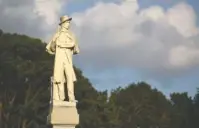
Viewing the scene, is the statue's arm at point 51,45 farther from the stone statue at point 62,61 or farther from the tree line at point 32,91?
the tree line at point 32,91

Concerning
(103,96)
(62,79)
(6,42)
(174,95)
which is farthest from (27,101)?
(174,95)

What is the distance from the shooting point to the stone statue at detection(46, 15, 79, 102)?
1588cm

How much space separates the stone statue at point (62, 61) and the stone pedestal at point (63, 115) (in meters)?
0.26

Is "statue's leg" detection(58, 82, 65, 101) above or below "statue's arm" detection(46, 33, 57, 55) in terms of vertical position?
below

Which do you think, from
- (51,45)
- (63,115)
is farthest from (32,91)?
(63,115)

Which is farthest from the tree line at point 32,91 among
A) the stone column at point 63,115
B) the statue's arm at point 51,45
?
the stone column at point 63,115

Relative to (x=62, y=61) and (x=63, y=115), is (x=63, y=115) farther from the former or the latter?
(x=62, y=61)

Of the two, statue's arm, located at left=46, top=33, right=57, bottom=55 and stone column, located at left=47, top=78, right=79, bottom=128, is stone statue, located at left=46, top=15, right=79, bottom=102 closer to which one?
statue's arm, located at left=46, top=33, right=57, bottom=55

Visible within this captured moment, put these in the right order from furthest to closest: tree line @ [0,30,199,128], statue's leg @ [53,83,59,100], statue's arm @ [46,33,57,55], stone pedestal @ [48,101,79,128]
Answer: tree line @ [0,30,199,128] < statue's arm @ [46,33,57,55] < statue's leg @ [53,83,59,100] < stone pedestal @ [48,101,79,128]

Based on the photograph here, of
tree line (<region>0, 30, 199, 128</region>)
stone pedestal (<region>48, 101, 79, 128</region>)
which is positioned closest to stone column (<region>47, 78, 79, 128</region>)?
stone pedestal (<region>48, 101, 79, 128</region>)

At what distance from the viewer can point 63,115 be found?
15352 millimetres

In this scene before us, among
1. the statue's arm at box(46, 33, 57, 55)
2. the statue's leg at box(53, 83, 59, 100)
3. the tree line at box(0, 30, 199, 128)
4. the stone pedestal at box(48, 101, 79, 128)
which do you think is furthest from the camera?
the tree line at box(0, 30, 199, 128)

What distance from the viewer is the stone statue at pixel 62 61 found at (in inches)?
625

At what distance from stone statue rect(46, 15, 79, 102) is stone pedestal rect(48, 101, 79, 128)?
262mm
